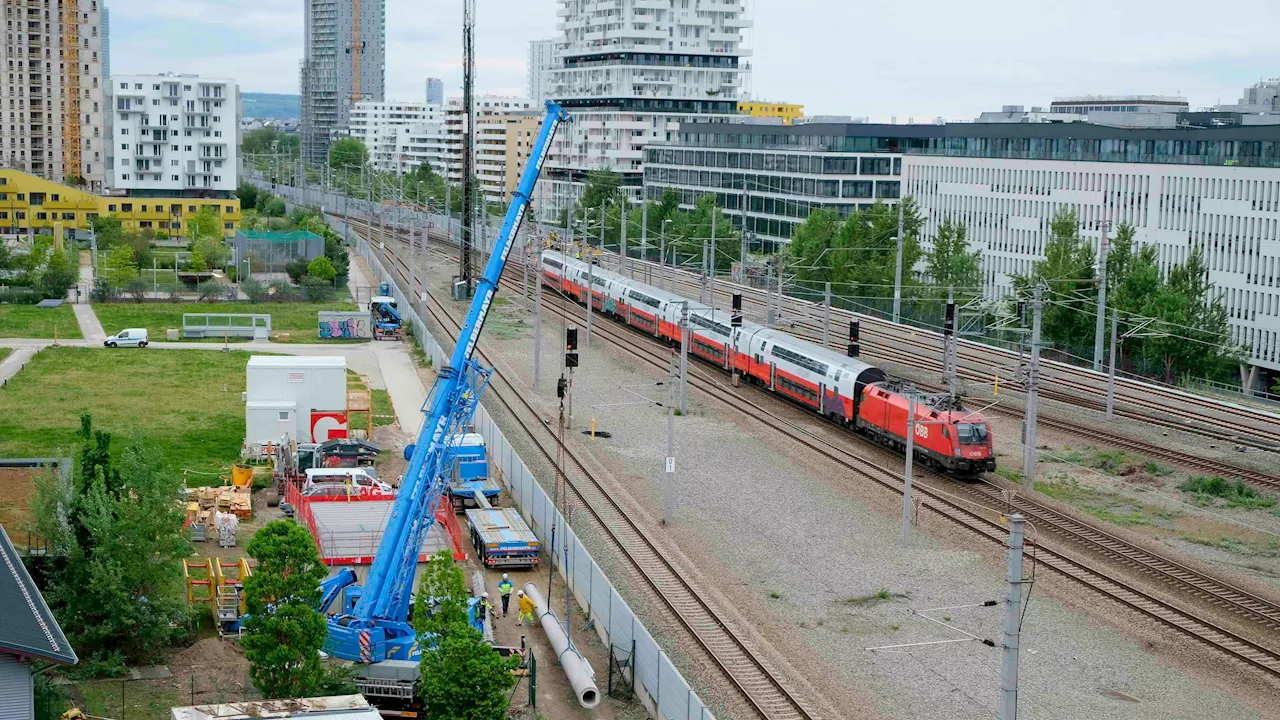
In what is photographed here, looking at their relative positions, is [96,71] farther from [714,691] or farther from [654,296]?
[714,691]

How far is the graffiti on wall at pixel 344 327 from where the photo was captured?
74.6 meters

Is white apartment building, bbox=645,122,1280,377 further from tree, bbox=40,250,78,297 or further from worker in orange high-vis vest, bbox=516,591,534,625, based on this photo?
worker in orange high-vis vest, bbox=516,591,534,625

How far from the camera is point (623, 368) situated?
64188mm

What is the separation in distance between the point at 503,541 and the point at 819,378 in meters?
19.0

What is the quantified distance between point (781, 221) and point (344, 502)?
274 ft

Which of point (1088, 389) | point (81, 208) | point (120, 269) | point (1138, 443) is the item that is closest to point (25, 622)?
point (1138, 443)

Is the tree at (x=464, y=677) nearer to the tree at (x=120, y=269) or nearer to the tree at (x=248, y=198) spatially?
the tree at (x=120, y=269)

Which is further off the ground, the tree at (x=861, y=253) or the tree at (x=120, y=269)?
the tree at (x=861, y=253)

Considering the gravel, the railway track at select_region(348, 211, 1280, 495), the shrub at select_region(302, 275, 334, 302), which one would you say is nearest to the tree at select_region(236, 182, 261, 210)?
the shrub at select_region(302, 275, 334, 302)

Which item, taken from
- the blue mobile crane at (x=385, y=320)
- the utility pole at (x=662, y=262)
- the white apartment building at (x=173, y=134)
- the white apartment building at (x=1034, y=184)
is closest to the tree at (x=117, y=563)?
the blue mobile crane at (x=385, y=320)

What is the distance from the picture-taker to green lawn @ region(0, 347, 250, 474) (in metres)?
47.5

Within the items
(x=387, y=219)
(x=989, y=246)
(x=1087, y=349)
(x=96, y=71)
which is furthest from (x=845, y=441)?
(x=96, y=71)

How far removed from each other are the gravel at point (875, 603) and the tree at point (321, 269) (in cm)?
4722

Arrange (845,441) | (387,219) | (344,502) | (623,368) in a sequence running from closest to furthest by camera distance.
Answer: (344,502) → (845,441) → (623,368) → (387,219)
